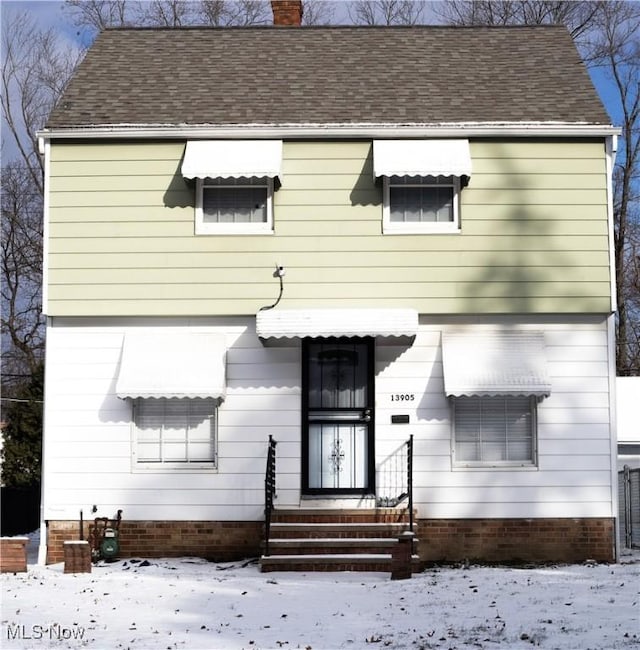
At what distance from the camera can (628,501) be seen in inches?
732

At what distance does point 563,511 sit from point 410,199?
474 centimetres

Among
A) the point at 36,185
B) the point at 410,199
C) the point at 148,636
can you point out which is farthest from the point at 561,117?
the point at 36,185

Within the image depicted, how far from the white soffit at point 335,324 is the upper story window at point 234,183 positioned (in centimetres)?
145

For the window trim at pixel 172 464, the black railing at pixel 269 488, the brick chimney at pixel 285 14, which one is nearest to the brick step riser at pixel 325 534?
the black railing at pixel 269 488

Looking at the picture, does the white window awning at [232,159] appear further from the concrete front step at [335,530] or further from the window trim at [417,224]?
the concrete front step at [335,530]

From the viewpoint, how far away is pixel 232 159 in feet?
50.7

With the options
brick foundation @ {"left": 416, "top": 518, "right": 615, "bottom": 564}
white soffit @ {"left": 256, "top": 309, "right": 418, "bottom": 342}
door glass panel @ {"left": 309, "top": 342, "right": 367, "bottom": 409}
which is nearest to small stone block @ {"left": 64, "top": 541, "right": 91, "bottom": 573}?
white soffit @ {"left": 256, "top": 309, "right": 418, "bottom": 342}

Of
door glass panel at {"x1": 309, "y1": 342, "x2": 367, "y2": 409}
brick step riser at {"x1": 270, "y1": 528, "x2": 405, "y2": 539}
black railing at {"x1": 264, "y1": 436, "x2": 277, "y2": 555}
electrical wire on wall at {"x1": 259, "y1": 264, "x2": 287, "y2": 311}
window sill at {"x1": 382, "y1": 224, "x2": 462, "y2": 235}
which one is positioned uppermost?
window sill at {"x1": 382, "y1": 224, "x2": 462, "y2": 235}

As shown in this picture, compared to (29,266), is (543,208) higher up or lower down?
lower down

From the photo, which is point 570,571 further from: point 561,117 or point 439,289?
point 561,117

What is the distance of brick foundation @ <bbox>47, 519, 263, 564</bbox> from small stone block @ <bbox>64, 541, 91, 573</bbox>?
1.20 meters

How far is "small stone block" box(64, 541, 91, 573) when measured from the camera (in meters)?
14.1

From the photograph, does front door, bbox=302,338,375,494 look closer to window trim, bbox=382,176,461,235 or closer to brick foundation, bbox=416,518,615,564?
brick foundation, bbox=416,518,615,564

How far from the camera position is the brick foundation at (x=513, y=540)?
15289mm
